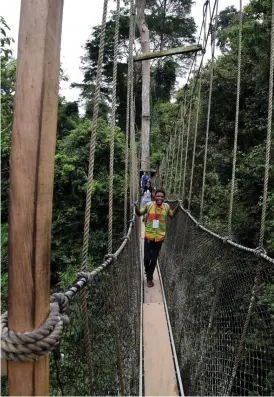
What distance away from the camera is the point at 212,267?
2113mm

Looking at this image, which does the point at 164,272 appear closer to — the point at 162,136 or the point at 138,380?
the point at 138,380

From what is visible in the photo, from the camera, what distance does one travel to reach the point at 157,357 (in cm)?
190

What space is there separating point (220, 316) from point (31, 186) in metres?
1.59

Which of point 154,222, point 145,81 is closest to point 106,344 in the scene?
point 154,222

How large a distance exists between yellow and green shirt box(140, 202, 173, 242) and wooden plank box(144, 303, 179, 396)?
515 millimetres

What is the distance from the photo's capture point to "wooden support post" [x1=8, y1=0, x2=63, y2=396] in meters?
0.50

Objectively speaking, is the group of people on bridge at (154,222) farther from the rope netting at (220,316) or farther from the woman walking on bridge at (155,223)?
the rope netting at (220,316)

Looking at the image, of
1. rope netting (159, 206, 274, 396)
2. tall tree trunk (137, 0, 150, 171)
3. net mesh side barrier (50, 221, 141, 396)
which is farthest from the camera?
tall tree trunk (137, 0, 150, 171)

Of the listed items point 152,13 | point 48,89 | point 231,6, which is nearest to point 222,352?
point 48,89

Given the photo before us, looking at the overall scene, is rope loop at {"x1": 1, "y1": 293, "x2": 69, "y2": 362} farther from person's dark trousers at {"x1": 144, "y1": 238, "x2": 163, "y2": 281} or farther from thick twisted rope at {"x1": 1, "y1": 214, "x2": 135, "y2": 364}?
person's dark trousers at {"x1": 144, "y1": 238, "x2": 163, "y2": 281}

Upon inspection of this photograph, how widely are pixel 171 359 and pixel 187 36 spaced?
11.7 metres

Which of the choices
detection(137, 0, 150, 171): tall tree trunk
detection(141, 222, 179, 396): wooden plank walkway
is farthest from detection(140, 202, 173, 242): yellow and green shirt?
detection(137, 0, 150, 171): tall tree trunk

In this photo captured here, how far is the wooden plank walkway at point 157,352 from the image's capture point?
1.68 m

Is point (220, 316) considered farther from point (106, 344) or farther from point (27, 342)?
point (27, 342)
